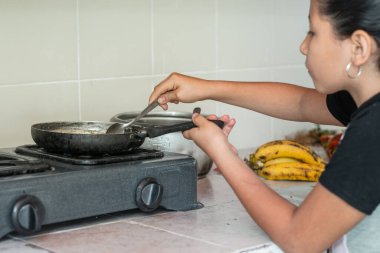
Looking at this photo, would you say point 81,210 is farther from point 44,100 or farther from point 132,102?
point 132,102

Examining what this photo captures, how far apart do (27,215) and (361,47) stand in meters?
0.64

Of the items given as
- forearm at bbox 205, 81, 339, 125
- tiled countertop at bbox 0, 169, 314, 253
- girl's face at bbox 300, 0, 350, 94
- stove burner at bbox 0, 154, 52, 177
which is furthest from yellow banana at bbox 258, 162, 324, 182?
stove burner at bbox 0, 154, 52, 177

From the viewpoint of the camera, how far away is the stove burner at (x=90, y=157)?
1.51 metres

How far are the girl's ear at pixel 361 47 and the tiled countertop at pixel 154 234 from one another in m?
0.37

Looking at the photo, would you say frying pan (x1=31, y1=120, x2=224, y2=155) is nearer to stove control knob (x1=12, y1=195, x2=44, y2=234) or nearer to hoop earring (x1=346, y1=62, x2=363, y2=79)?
stove control knob (x1=12, y1=195, x2=44, y2=234)

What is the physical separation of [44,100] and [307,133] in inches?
40.1

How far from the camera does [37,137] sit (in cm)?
158

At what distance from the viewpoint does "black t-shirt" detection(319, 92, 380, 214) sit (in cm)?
130

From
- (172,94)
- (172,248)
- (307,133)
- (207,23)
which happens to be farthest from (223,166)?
(307,133)

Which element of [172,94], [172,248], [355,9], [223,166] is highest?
[355,9]

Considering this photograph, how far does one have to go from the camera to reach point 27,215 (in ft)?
4.50

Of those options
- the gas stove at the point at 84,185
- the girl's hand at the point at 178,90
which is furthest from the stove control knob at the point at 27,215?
the girl's hand at the point at 178,90

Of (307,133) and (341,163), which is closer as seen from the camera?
(341,163)

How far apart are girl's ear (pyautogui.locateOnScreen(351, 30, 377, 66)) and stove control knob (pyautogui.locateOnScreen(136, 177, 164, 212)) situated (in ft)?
1.48
